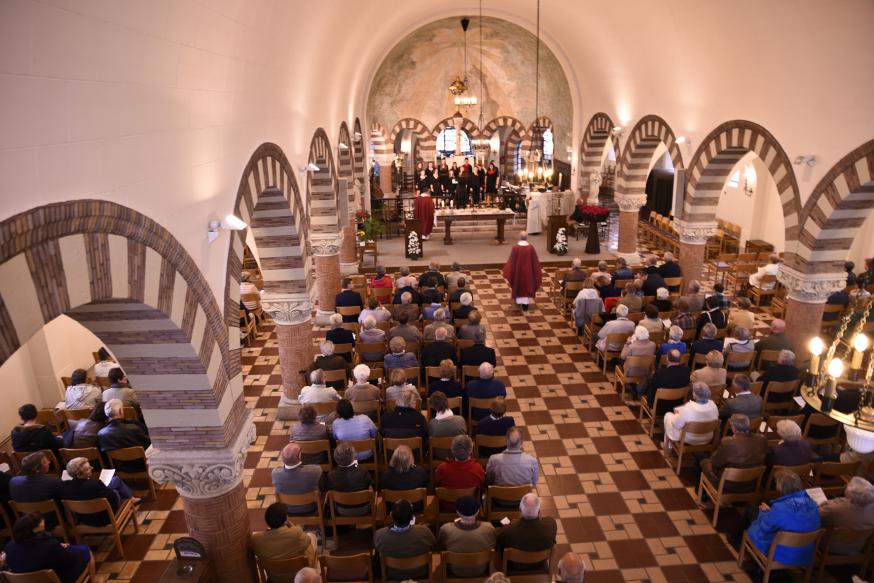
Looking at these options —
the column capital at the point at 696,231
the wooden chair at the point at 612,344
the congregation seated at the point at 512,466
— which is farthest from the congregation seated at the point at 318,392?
the column capital at the point at 696,231

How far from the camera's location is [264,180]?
7.41 metres

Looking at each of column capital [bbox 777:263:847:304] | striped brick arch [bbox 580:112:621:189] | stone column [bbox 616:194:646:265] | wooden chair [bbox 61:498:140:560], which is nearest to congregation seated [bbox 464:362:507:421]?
wooden chair [bbox 61:498:140:560]

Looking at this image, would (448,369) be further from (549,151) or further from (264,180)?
(549,151)

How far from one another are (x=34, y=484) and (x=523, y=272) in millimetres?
9430

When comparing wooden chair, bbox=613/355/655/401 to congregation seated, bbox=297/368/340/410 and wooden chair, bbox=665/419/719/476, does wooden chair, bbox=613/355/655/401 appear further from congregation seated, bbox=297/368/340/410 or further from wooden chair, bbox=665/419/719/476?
congregation seated, bbox=297/368/340/410

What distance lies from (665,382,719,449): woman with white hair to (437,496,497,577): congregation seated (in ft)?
10.5

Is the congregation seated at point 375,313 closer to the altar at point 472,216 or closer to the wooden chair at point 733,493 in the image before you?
the wooden chair at point 733,493

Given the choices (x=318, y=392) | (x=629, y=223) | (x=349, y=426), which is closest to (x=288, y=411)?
(x=318, y=392)

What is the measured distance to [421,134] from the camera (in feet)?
80.7

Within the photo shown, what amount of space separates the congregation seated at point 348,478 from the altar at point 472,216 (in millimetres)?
13616

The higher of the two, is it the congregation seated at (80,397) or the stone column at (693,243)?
the stone column at (693,243)

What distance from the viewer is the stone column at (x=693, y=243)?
43.9ft

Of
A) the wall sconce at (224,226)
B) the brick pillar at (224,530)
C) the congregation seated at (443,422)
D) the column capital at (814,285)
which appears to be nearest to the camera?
the wall sconce at (224,226)

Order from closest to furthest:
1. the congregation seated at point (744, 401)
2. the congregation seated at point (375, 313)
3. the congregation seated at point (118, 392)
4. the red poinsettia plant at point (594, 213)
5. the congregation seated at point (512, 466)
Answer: the congregation seated at point (512, 466)
the congregation seated at point (744, 401)
the congregation seated at point (118, 392)
the congregation seated at point (375, 313)
the red poinsettia plant at point (594, 213)
